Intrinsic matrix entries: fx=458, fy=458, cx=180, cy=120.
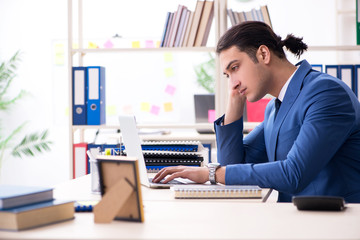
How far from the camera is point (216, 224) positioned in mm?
1013

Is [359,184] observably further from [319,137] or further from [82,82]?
[82,82]

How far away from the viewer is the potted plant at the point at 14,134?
4.43 m

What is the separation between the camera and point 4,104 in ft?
14.7

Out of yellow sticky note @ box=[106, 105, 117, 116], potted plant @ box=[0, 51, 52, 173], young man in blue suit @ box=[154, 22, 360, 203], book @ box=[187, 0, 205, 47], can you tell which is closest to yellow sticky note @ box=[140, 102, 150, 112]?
yellow sticky note @ box=[106, 105, 117, 116]

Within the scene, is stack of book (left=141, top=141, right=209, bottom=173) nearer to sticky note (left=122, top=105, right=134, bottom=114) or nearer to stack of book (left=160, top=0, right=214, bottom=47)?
stack of book (left=160, top=0, right=214, bottom=47)

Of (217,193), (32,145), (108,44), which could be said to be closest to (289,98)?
(217,193)

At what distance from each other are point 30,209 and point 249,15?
7.58 ft

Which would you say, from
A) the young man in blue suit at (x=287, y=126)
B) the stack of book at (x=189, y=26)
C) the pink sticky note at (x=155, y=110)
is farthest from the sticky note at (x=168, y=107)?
A: the young man in blue suit at (x=287, y=126)

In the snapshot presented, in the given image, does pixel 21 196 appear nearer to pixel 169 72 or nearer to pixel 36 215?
pixel 36 215

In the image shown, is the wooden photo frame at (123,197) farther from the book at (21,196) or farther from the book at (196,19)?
the book at (196,19)

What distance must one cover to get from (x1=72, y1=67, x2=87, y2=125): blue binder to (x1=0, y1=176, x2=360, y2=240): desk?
182 centimetres

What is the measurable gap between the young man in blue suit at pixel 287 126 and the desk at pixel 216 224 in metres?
0.25

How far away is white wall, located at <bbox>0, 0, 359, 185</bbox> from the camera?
4777mm

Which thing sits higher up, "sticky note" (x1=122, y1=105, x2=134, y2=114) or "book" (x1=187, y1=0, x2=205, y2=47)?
"book" (x1=187, y1=0, x2=205, y2=47)
